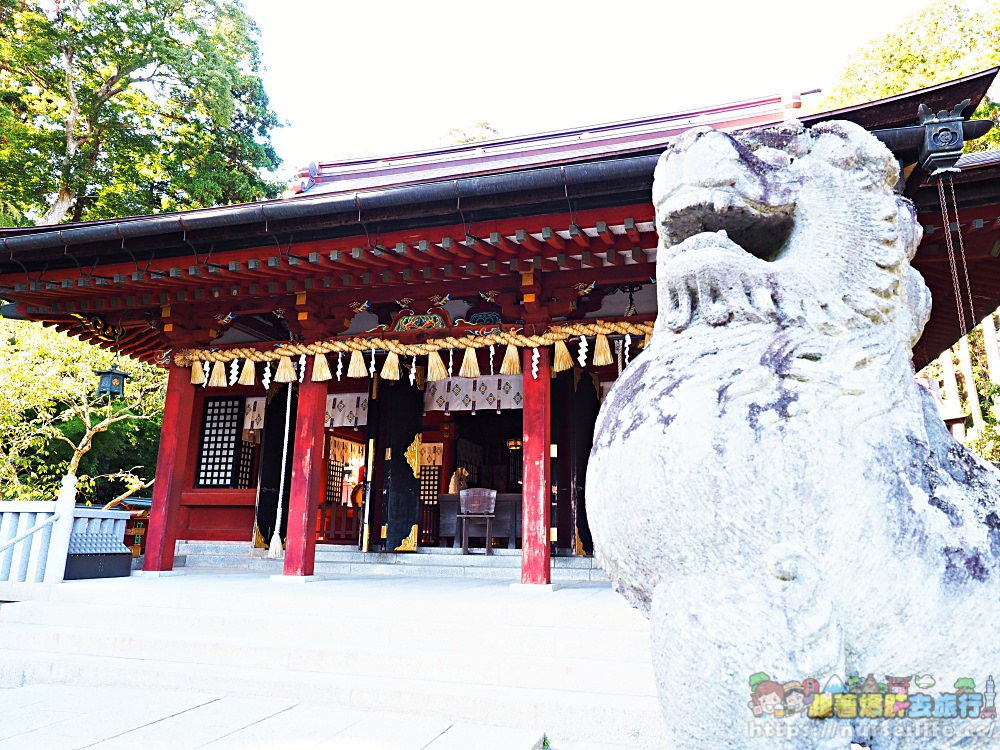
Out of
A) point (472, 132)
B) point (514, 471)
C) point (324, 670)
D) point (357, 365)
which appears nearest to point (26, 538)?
point (357, 365)

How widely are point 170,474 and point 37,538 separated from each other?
1402 millimetres

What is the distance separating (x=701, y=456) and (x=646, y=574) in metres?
0.32

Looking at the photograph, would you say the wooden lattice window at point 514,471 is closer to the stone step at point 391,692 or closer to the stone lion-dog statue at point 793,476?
the stone step at point 391,692

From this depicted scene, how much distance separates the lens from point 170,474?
7551mm

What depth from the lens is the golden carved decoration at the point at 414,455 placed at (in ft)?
31.9

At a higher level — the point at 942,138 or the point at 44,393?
the point at 942,138

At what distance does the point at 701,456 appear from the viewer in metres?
1.41

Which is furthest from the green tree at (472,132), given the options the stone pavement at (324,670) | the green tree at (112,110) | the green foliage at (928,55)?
the stone pavement at (324,670)

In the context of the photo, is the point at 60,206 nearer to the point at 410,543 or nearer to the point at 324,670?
the point at 410,543

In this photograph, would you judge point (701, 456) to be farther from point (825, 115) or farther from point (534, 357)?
point (534, 357)

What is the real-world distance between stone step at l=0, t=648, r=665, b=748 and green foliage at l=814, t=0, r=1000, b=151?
1498 cm

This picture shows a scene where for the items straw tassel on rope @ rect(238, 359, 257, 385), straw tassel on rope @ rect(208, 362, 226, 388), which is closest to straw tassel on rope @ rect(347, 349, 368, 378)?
straw tassel on rope @ rect(238, 359, 257, 385)

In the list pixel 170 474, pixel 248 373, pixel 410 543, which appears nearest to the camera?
pixel 170 474

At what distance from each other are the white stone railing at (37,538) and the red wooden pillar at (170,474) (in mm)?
811
